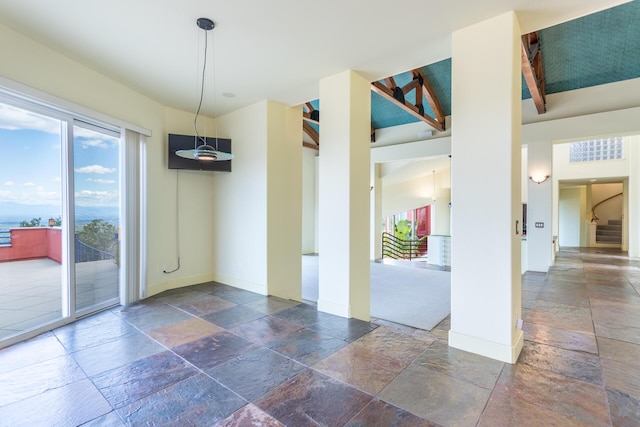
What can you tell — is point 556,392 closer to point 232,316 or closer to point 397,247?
point 232,316

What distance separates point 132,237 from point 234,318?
1.96m

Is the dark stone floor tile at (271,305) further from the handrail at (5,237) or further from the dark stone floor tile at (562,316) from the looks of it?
the dark stone floor tile at (562,316)

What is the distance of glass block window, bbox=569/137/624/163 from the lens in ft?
30.3

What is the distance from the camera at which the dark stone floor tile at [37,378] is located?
83.4 inches

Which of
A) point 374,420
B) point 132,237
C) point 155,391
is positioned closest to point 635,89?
point 374,420

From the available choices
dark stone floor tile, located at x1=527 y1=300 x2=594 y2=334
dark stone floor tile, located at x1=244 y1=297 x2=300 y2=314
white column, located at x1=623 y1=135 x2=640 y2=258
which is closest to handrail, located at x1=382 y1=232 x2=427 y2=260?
white column, located at x1=623 y1=135 x2=640 y2=258

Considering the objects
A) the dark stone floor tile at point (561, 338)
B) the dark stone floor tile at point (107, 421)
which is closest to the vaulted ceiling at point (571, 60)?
the dark stone floor tile at point (561, 338)

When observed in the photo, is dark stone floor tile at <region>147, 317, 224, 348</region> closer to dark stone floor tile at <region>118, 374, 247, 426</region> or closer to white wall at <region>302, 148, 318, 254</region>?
dark stone floor tile at <region>118, 374, 247, 426</region>

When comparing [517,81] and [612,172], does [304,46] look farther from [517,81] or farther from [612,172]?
[612,172]

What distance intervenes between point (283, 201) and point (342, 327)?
2185mm

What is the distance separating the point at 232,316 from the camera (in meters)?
3.64

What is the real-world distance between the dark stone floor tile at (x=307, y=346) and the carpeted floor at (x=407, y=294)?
155cm

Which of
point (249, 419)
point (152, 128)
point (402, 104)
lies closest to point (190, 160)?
point (152, 128)

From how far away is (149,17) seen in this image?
2.55 meters
